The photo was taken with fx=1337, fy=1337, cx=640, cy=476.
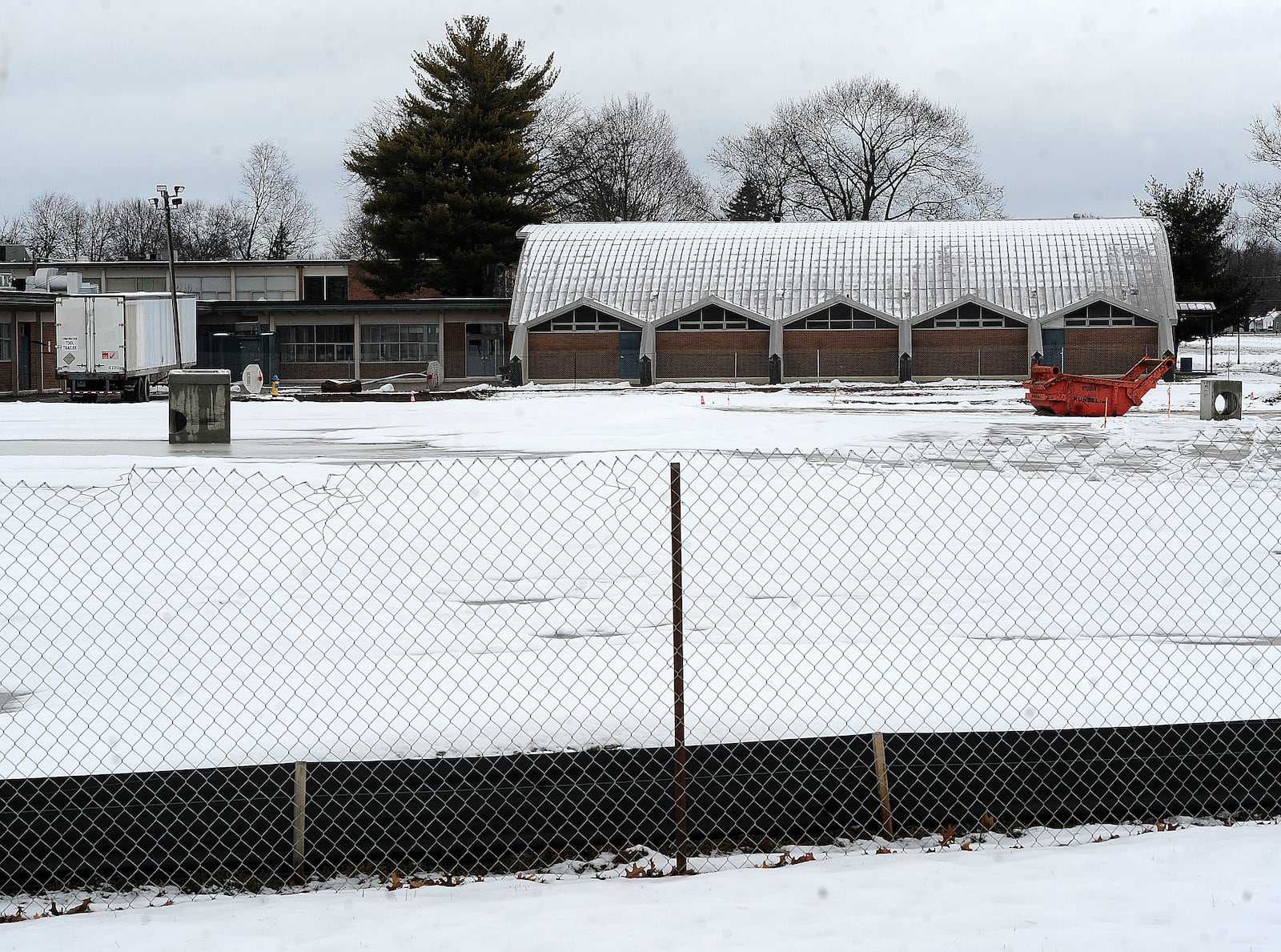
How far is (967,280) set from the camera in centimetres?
6234

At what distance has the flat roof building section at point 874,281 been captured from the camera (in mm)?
61312

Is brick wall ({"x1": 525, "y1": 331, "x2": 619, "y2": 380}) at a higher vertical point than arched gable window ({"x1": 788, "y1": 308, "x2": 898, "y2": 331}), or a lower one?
lower

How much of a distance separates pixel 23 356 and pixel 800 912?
170 ft

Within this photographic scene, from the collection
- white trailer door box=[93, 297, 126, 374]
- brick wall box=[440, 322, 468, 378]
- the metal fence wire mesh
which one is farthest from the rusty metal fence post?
brick wall box=[440, 322, 468, 378]

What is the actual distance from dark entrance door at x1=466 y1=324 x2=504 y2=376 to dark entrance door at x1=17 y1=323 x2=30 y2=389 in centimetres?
2185

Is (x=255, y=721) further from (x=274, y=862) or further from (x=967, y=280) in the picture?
(x=967, y=280)

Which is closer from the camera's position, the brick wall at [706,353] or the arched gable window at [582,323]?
the brick wall at [706,353]

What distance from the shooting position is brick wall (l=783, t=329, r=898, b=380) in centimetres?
6212

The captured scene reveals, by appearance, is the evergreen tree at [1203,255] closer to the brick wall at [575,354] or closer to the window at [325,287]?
the brick wall at [575,354]

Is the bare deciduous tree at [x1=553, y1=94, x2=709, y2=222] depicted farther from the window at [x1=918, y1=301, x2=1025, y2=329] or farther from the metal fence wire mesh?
the metal fence wire mesh

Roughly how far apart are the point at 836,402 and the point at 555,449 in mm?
21100

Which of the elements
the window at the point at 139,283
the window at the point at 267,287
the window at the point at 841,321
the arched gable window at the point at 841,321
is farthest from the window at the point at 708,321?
the window at the point at 139,283

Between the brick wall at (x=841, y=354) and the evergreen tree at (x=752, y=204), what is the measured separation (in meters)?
37.0

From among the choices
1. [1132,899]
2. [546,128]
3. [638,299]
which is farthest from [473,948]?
[546,128]
